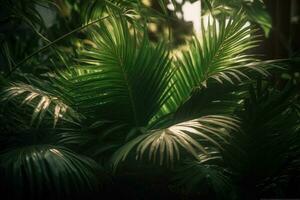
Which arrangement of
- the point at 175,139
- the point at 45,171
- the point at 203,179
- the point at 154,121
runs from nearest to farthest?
the point at 175,139 → the point at 45,171 → the point at 203,179 → the point at 154,121

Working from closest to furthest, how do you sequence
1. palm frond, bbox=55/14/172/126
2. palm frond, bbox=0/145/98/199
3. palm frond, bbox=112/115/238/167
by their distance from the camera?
palm frond, bbox=112/115/238/167
palm frond, bbox=0/145/98/199
palm frond, bbox=55/14/172/126

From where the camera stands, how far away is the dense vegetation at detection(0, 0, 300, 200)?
2.11 metres

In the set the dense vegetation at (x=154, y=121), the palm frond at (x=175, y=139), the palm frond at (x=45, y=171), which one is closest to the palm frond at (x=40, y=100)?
the dense vegetation at (x=154, y=121)

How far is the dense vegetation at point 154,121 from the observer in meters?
2.11

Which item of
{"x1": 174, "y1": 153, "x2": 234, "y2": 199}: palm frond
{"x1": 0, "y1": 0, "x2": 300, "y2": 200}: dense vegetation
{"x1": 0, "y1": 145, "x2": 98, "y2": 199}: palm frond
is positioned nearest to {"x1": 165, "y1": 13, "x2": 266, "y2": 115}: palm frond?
{"x1": 0, "y1": 0, "x2": 300, "y2": 200}: dense vegetation

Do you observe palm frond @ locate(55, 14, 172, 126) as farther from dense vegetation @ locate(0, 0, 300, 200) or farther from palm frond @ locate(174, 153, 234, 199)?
palm frond @ locate(174, 153, 234, 199)

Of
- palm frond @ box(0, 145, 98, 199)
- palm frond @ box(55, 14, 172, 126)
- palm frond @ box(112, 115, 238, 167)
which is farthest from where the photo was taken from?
palm frond @ box(55, 14, 172, 126)

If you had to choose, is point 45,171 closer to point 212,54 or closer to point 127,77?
point 127,77

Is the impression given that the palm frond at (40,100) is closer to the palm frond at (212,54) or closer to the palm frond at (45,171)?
the palm frond at (45,171)

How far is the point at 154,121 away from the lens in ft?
7.84

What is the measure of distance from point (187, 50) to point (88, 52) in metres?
0.46

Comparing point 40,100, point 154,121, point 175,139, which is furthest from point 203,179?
point 40,100

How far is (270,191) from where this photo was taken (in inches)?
89.5

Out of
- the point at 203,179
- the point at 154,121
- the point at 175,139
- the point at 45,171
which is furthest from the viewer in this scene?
the point at 154,121
